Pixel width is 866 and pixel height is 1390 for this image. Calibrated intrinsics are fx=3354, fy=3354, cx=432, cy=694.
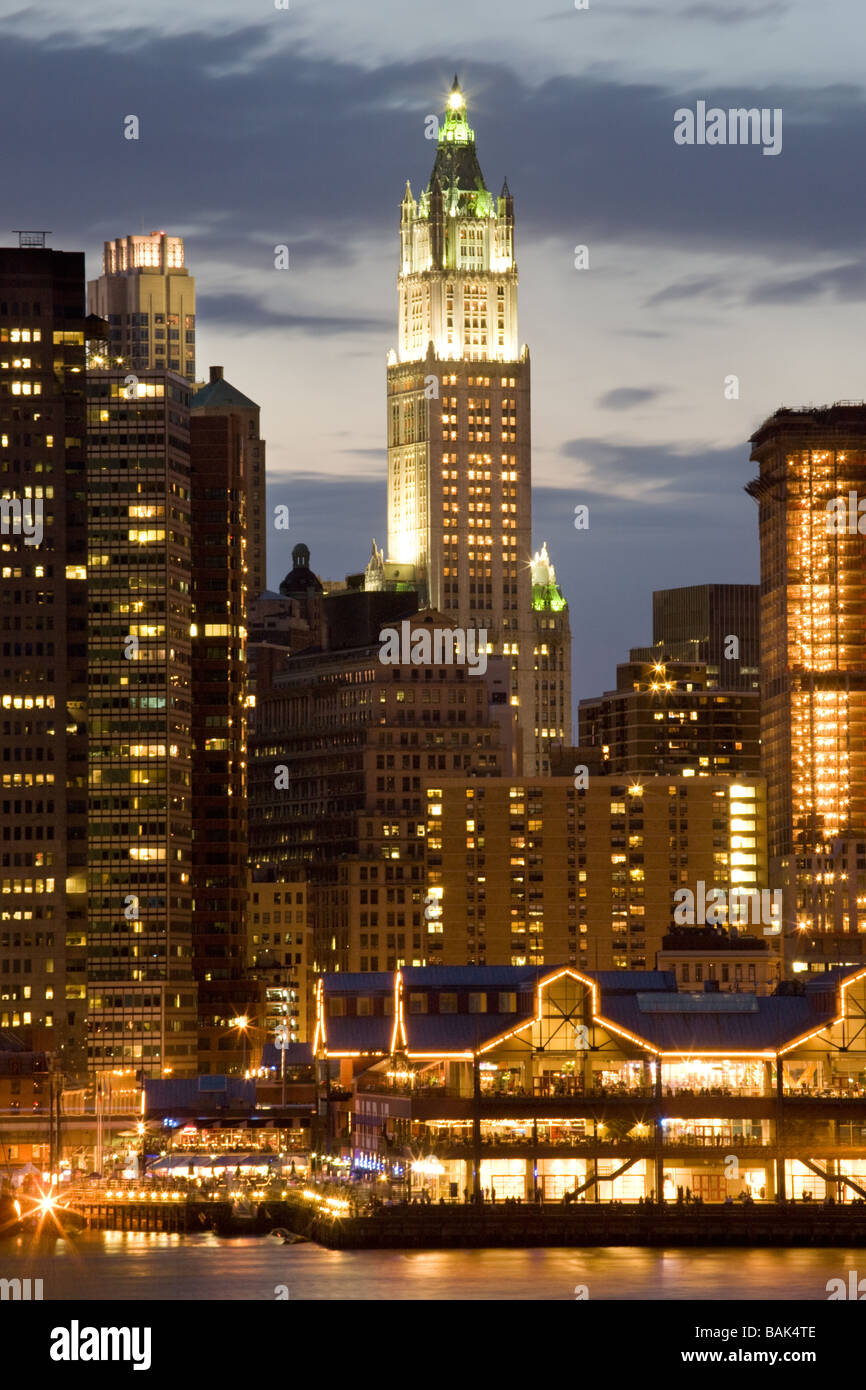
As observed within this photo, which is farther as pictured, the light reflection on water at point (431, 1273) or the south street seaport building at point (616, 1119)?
the south street seaport building at point (616, 1119)

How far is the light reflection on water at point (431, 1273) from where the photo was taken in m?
166

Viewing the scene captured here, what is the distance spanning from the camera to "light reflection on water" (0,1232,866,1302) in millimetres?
165875

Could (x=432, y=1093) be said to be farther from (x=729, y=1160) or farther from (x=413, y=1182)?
(x=729, y=1160)

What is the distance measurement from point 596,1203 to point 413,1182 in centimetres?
1136

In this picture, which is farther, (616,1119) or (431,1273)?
(616,1119)

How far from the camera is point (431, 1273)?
17438 centimetres

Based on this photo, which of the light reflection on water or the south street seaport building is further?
the south street seaport building

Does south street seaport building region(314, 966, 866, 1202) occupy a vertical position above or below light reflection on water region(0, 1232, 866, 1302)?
above

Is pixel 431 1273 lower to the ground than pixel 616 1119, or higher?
lower

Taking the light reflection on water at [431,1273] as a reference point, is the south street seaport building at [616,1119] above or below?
above
